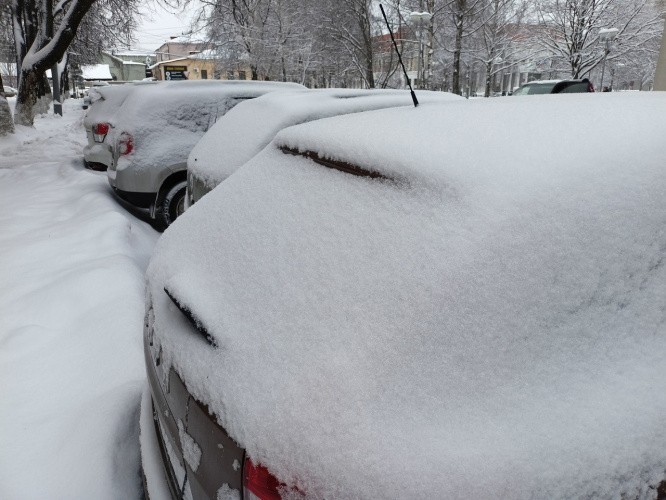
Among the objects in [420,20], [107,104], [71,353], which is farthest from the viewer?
[420,20]

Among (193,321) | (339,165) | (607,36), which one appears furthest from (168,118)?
(607,36)

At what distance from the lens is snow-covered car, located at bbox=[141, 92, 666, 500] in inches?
39.4

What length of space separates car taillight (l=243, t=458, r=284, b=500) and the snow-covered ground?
114 centimetres

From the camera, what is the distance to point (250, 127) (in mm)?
3865

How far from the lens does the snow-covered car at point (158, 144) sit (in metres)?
5.34

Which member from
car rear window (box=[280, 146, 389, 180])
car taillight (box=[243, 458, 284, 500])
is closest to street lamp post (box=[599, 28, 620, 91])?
car rear window (box=[280, 146, 389, 180])

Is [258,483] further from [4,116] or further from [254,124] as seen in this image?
[4,116]

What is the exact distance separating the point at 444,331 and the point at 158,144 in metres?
4.99

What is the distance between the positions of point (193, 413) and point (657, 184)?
133 centimetres

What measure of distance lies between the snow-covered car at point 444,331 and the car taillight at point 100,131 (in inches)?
236

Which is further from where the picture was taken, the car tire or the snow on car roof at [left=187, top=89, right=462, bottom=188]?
the car tire

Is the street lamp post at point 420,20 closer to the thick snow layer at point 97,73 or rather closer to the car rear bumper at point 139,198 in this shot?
the car rear bumper at point 139,198

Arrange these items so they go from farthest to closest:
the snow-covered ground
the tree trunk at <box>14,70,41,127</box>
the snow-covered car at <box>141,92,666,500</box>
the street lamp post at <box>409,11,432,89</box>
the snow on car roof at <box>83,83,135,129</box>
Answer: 1. the street lamp post at <box>409,11,432,89</box>
2. the tree trunk at <box>14,70,41,127</box>
3. the snow on car roof at <box>83,83,135,129</box>
4. the snow-covered ground
5. the snow-covered car at <box>141,92,666,500</box>

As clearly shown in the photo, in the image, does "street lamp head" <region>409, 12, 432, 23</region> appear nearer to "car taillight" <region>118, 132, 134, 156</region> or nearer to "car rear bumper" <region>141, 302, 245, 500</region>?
"car taillight" <region>118, 132, 134, 156</region>
